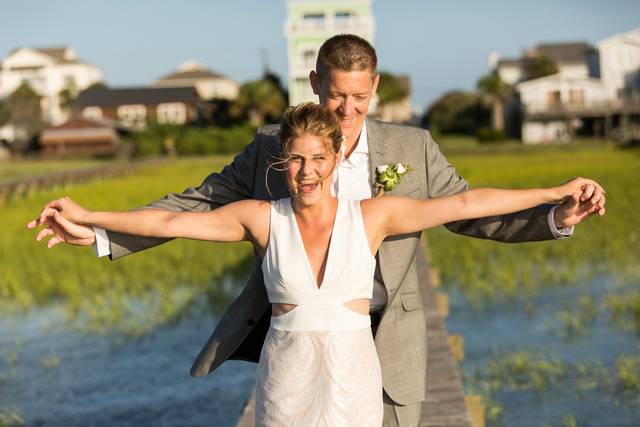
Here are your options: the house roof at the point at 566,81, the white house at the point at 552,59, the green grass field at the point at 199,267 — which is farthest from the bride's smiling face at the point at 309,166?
the white house at the point at 552,59

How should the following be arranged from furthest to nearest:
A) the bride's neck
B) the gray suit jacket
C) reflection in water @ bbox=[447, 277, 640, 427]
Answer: reflection in water @ bbox=[447, 277, 640, 427], the gray suit jacket, the bride's neck

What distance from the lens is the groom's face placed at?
11.7 feet

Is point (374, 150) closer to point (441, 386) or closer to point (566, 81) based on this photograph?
point (441, 386)

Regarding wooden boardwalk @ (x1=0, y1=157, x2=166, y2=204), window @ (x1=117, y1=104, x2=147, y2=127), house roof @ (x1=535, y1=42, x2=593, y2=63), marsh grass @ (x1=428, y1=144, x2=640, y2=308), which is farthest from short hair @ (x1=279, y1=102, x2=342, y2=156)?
window @ (x1=117, y1=104, x2=147, y2=127)

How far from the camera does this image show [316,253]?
337 centimetres

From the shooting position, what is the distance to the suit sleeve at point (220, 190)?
3813 millimetres

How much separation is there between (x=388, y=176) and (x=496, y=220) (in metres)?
0.45

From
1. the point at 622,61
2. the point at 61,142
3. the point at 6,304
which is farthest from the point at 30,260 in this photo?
the point at 61,142

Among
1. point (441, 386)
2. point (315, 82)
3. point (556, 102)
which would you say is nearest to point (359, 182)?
point (315, 82)

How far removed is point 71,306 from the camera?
11789 mm

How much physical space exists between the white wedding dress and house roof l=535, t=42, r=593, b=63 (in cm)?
7573

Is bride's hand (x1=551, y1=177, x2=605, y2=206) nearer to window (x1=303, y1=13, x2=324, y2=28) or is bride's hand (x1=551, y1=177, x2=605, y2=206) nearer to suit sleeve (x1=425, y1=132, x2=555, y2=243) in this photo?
suit sleeve (x1=425, y1=132, x2=555, y2=243)

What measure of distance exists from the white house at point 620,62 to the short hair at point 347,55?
2366 inches

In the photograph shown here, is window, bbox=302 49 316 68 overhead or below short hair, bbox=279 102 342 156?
below
